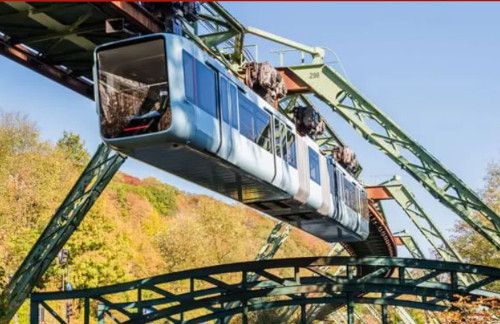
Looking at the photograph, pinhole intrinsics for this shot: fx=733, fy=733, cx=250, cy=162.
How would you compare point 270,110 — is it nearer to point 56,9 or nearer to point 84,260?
point 56,9

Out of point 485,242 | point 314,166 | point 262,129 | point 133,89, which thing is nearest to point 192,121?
point 133,89

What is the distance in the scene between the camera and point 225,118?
1457 cm

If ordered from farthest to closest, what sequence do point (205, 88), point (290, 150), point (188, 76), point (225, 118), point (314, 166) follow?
1. point (314, 166)
2. point (290, 150)
3. point (225, 118)
4. point (205, 88)
5. point (188, 76)

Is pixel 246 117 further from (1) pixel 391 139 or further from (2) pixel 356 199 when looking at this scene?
(2) pixel 356 199

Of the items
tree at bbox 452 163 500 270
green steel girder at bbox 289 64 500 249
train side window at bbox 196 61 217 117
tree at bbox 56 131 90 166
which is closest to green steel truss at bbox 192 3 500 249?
green steel girder at bbox 289 64 500 249

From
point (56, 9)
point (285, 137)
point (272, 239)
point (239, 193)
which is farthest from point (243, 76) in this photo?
point (272, 239)

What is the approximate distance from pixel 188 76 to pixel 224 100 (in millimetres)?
1635

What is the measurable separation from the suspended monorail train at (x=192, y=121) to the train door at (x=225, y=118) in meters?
0.02

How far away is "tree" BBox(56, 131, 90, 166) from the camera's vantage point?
82.4m

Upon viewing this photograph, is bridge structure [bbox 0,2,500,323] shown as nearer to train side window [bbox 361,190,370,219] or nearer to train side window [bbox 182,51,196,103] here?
train side window [bbox 182,51,196,103]

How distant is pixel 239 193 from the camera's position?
1733cm

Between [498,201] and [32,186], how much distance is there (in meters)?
28.8

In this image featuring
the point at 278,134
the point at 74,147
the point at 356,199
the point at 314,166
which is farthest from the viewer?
the point at 74,147

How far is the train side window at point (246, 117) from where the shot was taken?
15484mm
